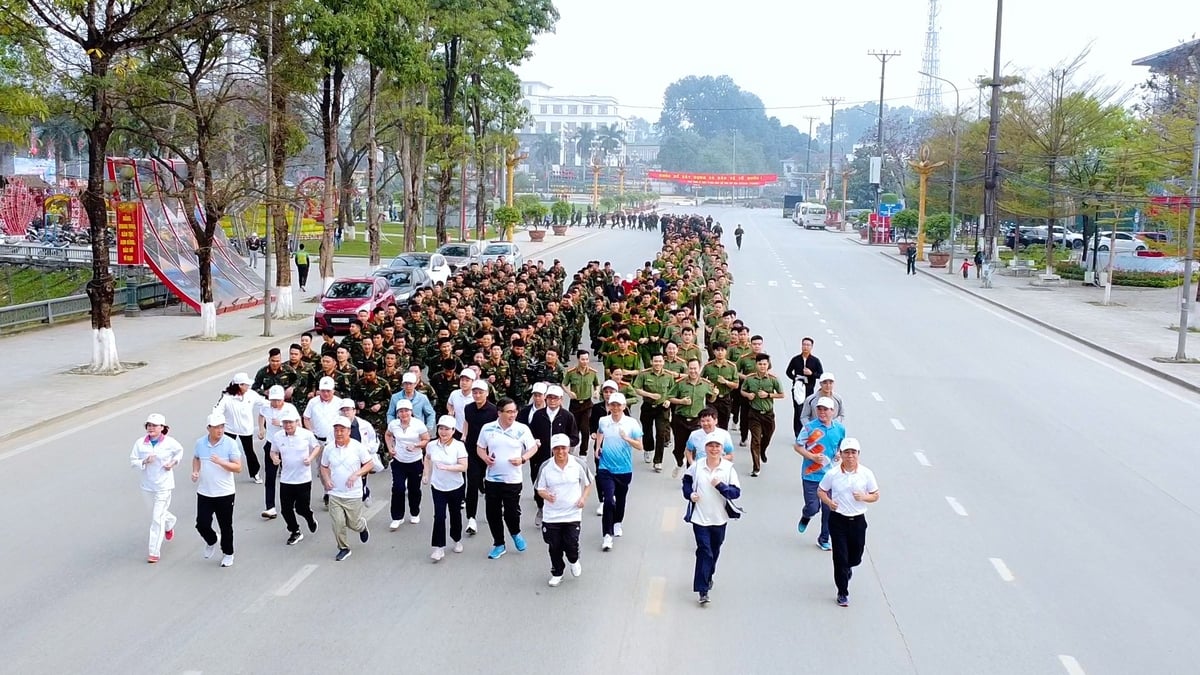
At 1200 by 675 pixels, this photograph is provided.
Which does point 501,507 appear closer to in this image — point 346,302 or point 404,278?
point 346,302

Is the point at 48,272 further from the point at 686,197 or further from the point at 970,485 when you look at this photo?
the point at 686,197

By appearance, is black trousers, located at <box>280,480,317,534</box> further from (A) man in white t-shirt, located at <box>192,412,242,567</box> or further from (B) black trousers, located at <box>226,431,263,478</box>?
(B) black trousers, located at <box>226,431,263,478</box>

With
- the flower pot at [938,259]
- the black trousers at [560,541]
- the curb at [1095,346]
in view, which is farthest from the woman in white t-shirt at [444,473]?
the flower pot at [938,259]

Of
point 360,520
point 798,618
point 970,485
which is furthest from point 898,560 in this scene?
point 360,520

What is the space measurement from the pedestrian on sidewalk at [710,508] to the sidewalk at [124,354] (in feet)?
34.6

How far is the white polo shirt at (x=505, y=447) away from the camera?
411 inches

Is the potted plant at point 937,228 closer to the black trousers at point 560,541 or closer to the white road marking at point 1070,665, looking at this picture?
the black trousers at point 560,541

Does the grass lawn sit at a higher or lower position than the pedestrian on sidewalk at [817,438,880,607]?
→ lower

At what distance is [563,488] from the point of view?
9.73 m

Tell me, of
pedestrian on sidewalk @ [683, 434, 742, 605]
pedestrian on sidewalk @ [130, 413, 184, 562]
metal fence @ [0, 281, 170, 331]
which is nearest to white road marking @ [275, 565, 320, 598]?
pedestrian on sidewalk @ [130, 413, 184, 562]

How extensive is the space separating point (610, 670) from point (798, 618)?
1.83m

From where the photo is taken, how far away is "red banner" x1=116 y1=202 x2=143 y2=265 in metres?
29.4

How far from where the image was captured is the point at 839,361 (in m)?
23.0

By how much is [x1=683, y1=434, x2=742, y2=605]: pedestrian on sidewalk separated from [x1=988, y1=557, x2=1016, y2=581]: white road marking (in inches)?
107
